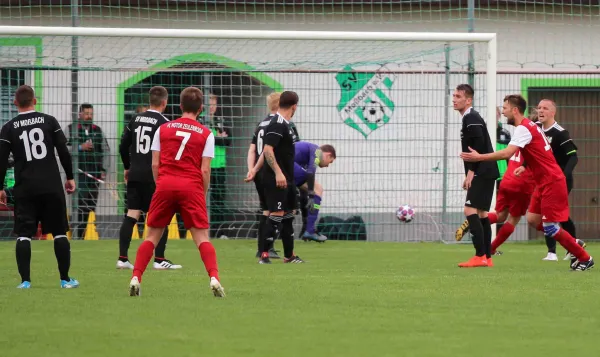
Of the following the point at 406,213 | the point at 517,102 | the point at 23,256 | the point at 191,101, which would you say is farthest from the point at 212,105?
the point at 191,101

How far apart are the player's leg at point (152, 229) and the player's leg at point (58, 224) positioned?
1.05 m

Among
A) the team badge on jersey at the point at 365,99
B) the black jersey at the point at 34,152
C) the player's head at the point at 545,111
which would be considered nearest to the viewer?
the black jersey at the point at 34,152

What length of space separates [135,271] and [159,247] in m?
3.26

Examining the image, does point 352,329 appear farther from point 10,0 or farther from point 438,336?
point 10,0

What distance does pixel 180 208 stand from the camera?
917 cm

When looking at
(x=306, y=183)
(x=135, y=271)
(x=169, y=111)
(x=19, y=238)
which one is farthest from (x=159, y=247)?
(x=169, y=111)

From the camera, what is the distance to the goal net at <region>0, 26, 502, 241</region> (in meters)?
17.8

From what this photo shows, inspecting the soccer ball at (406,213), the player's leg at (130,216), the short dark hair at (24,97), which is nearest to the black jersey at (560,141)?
the soccer ball at (406,213)

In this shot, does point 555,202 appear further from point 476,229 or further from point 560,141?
point 560,141

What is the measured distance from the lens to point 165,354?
20.9 ft

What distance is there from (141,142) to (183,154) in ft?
9.53

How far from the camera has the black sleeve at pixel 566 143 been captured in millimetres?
13938

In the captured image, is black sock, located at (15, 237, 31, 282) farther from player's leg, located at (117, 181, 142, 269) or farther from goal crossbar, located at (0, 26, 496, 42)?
goal crossbar, located at (0, 26, 496, 42)

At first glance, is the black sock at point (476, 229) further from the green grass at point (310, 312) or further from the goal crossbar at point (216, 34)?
the goal crossbar at point (216, 34)
